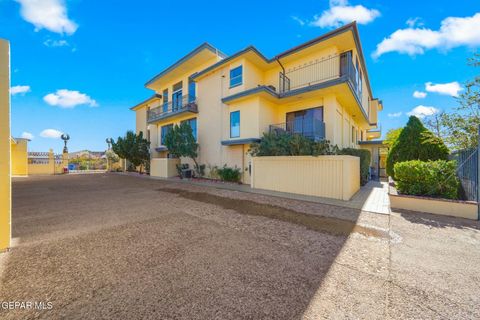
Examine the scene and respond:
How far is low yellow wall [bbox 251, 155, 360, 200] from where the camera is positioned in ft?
25.8

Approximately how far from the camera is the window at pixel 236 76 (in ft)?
41.6

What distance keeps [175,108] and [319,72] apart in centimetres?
1304

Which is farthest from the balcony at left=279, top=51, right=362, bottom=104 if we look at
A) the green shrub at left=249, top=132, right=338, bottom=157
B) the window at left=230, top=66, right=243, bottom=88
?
the green shrub at left=249, top=132, right=338, bottom=157

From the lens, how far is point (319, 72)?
1116 cm

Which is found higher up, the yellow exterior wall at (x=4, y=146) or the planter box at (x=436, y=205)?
the yellow exterior wall at (x=4, y=146)

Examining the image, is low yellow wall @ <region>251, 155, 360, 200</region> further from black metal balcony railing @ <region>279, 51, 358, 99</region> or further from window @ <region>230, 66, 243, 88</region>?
window @ <region>230, 66, 243, 88</region>

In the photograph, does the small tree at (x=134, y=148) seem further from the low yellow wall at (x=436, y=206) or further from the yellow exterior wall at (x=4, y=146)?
the low yellow wall at (x=436, y=206)

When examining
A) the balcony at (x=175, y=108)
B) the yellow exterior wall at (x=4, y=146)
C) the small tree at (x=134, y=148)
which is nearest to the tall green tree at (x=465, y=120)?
the yellow exterior wall at (x=4, y=146)

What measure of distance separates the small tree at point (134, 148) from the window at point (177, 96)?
5187 mm

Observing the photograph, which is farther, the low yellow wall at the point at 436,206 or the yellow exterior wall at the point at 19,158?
the yellow exterior wall at the point at 19,158

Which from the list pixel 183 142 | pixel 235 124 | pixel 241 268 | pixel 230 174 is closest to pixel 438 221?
pixel 241 268

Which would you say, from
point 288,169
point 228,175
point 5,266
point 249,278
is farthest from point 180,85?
point 249,278

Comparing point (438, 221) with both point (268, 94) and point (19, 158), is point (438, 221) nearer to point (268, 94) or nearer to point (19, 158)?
point (268, 94)

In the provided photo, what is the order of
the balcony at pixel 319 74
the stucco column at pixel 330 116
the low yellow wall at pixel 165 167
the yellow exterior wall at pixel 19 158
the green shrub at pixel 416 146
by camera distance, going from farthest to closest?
the yellow exterior wall at pixel 19 158 → the low yellow wall at pixel 165 167 → the stucco column at pixel 330 116 → the balcony at pixel 319 74 → the green shrub at pixel 416 146
